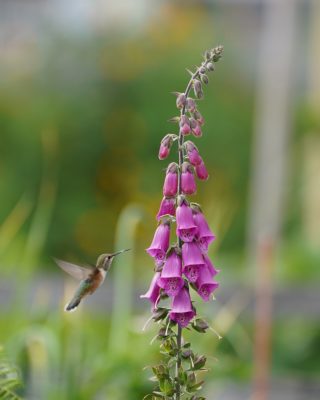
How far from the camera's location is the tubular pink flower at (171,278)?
190 centimetres

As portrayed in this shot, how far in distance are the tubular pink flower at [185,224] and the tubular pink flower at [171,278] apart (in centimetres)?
5

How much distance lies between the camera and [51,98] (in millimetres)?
15219

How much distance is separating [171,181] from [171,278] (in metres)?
0.18

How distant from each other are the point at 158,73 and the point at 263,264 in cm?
1194

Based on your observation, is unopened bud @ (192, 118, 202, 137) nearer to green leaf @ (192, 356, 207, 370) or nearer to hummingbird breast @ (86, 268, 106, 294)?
green leaf @ (192, 356, 207, 370)

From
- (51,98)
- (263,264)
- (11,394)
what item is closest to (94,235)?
(51,98)

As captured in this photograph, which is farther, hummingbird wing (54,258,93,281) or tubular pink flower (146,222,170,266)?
hummingbird wing (54,258,93,281)

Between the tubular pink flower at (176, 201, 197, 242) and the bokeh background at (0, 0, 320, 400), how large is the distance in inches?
137

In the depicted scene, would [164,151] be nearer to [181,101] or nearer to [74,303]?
[181,101]

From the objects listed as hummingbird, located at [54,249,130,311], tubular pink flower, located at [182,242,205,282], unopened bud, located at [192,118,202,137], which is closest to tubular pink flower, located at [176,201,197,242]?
tubular pink flower, located at [182,242,205,282]

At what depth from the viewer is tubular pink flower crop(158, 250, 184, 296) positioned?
190 centimetres

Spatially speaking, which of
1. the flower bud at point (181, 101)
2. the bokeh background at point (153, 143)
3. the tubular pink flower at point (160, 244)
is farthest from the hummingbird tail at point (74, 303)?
the bokeh background at point (153, 143)

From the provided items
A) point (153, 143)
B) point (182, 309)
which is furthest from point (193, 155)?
point (153, 143)

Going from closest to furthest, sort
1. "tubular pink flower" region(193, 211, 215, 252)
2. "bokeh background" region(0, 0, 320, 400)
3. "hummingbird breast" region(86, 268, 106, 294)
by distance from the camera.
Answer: "tubular pink flower" region(193, 211, 215, 252), "hummingbird breast" region(86, 268, 106, 294), "bokeh background" region(0, 0, 320, 400)
